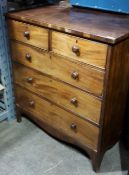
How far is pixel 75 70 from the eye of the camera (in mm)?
1332

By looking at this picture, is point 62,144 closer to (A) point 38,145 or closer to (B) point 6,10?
(A) point 38,145

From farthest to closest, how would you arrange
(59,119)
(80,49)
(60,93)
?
(59,119) < (60,93) < (80,49)

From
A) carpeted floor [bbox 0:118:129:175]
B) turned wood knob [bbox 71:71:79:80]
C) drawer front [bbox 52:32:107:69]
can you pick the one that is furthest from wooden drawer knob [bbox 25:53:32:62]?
carpeted floor [bbox 0:118:129:175]

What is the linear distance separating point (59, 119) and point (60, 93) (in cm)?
20

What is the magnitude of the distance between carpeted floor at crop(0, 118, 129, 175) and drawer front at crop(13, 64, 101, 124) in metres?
0.37

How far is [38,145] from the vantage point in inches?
68.4

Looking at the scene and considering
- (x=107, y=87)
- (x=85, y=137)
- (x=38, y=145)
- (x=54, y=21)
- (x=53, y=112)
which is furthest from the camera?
(x=38, y=145)

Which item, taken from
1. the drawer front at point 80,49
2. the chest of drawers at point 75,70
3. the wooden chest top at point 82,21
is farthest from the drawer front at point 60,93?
the wooden chest top at point 82,21

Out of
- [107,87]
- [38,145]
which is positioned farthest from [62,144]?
[107,87]

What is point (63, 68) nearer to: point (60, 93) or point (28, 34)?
point (60, 93)

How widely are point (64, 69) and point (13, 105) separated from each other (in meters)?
0.73

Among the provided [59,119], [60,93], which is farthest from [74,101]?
[59,119]

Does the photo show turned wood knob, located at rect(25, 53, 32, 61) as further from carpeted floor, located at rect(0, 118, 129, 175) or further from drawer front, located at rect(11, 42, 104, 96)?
carpeted floor, located at rect(0, 118, 129, 175)

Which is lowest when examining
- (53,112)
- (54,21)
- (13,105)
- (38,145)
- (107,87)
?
(38,145)
